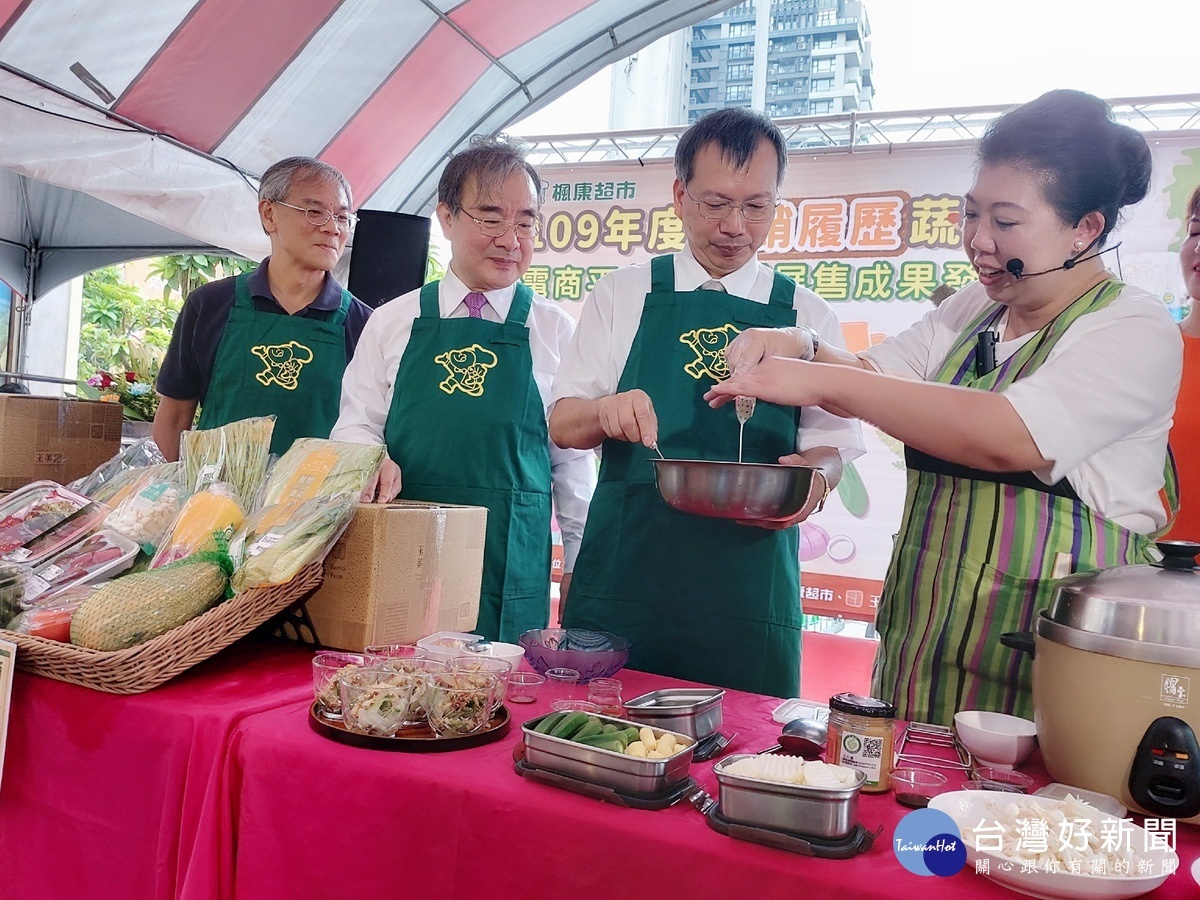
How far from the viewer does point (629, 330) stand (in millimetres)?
2137

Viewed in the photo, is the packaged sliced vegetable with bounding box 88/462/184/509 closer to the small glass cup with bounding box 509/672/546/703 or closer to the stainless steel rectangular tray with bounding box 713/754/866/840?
the small glass cup with bounding box 509/672/546/703

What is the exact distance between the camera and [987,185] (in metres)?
→ 1.56

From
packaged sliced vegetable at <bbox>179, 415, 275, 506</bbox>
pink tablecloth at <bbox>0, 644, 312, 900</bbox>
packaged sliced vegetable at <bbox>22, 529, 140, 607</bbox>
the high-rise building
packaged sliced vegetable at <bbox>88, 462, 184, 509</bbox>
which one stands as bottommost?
pink tablecloth at <bbox>0, 644, 312, 900</bbox>

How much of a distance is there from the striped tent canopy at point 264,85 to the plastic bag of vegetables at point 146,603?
2820mm

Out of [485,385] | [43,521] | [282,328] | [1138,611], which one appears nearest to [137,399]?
[282,328]

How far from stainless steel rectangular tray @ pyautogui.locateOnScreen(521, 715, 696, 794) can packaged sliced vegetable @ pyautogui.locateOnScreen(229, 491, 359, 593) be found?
0.56 metres

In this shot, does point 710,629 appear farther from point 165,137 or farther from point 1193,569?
point 165,137

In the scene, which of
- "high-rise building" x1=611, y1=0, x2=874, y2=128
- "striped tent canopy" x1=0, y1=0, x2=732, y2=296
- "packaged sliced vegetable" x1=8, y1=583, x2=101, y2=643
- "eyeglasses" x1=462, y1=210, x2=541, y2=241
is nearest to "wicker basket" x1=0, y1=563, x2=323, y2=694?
"packaged sliced vegetable" x1=8, y1=583, x2=101, y2=643

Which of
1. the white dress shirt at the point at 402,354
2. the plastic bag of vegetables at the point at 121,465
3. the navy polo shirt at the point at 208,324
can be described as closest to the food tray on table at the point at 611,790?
the plastic bag of vegetables at the point at 121,465

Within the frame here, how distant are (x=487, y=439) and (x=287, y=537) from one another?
95 cm

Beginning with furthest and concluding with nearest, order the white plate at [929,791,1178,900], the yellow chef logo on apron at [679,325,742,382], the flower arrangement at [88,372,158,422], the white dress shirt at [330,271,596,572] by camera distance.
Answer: the flower arrangement at [88,372,158,422]
the white dress shirt at [330,271,596,572]
the yellow chef logo on apron at [679,325,742,382]
the white plate at [929,791,1178,900]

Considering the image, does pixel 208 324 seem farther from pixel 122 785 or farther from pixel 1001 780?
pixel 1001 780

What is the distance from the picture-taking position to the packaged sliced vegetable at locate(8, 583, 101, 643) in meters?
1.45

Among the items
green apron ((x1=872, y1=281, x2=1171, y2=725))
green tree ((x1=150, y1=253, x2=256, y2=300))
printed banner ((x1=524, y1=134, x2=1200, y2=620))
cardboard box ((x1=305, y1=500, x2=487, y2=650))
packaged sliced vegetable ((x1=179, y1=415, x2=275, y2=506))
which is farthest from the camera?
green tree ((x1=150, y1=253, x2=256, y2=300))
